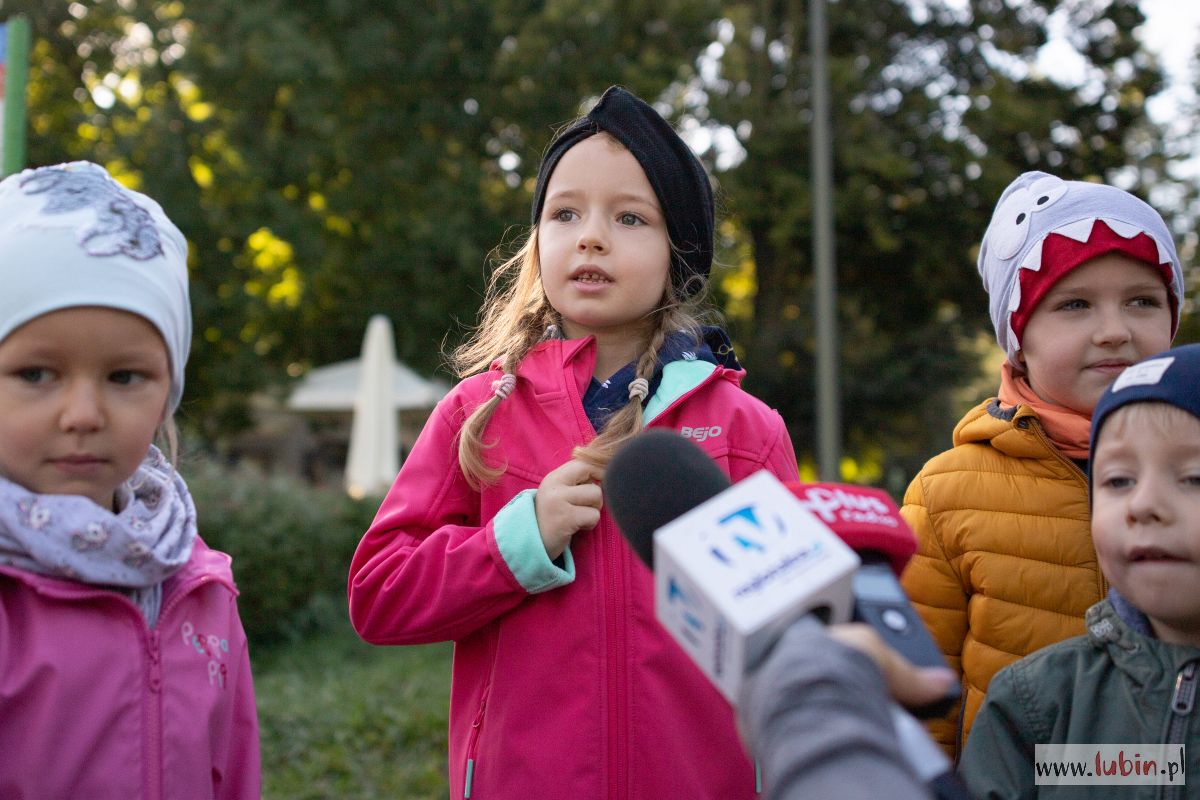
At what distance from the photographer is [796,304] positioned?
63.5 ft

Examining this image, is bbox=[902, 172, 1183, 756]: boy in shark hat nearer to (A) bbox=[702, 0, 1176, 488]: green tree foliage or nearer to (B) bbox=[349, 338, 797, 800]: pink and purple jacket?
(B) bbox=[349, 338, 797, 800]: pink and purple jacket

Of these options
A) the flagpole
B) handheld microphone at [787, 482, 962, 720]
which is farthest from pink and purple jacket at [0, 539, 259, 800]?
the flagpole

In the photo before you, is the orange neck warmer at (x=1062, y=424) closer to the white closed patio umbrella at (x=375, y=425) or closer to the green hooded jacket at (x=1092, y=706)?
the green hooded jacket at (x=1092, y=706)

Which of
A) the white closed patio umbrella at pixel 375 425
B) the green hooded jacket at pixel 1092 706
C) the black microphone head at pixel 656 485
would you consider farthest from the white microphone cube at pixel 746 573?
the white closed patio umbrella at pixel 375 425

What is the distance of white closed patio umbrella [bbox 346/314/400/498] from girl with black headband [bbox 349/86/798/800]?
9047mm

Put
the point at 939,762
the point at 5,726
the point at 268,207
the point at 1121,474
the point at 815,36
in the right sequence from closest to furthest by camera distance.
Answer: the point at 939,762
the point at 5,726
the point at 1121,474
the point at 815,36
the point at 268,207

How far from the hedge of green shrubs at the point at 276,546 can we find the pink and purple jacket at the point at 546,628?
18.2 feet

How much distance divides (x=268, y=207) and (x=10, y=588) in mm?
18887

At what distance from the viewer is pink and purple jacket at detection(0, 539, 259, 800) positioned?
1922 millimetres

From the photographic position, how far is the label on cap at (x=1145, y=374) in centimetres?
211

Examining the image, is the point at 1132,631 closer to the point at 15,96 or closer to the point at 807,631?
the point at 807,631

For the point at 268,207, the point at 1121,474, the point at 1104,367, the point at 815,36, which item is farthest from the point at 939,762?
the point at 268,207

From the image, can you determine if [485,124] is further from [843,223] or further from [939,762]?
[939,762]

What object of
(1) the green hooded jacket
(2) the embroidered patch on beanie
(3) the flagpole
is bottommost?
(1) the green hooded jacket
